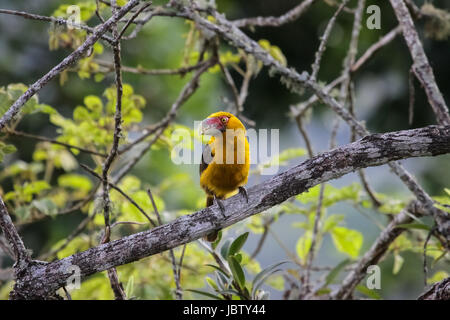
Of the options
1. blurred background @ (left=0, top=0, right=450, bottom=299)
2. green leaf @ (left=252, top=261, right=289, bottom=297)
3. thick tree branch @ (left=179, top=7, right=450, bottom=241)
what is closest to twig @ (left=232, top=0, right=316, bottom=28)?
thick tree branch @ (left=179, top=7, right=450, bottom=241)

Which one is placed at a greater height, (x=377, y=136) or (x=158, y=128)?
(x=158, y=128)

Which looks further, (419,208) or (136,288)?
(136,288)

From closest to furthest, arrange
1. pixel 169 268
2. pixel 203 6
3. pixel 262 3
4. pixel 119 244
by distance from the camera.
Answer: pixel 119 244, pixel 203 6, pixel 169 268, pixel 262 3

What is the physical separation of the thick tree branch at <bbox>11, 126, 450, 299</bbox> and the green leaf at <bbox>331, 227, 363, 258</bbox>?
54.7 inches

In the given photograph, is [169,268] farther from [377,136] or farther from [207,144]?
[377,136]

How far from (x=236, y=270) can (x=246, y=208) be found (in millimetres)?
447

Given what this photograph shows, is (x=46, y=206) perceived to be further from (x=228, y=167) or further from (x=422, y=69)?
(x=422, y=69)

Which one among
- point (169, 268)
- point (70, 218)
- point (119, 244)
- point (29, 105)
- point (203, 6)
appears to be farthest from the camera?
point (70, 218)

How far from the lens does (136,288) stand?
3338mm

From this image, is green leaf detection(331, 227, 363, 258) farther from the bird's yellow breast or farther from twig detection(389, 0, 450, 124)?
twig detection(389, 0, 450, 124)

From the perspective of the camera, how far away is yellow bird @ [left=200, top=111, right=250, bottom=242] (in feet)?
10.1
